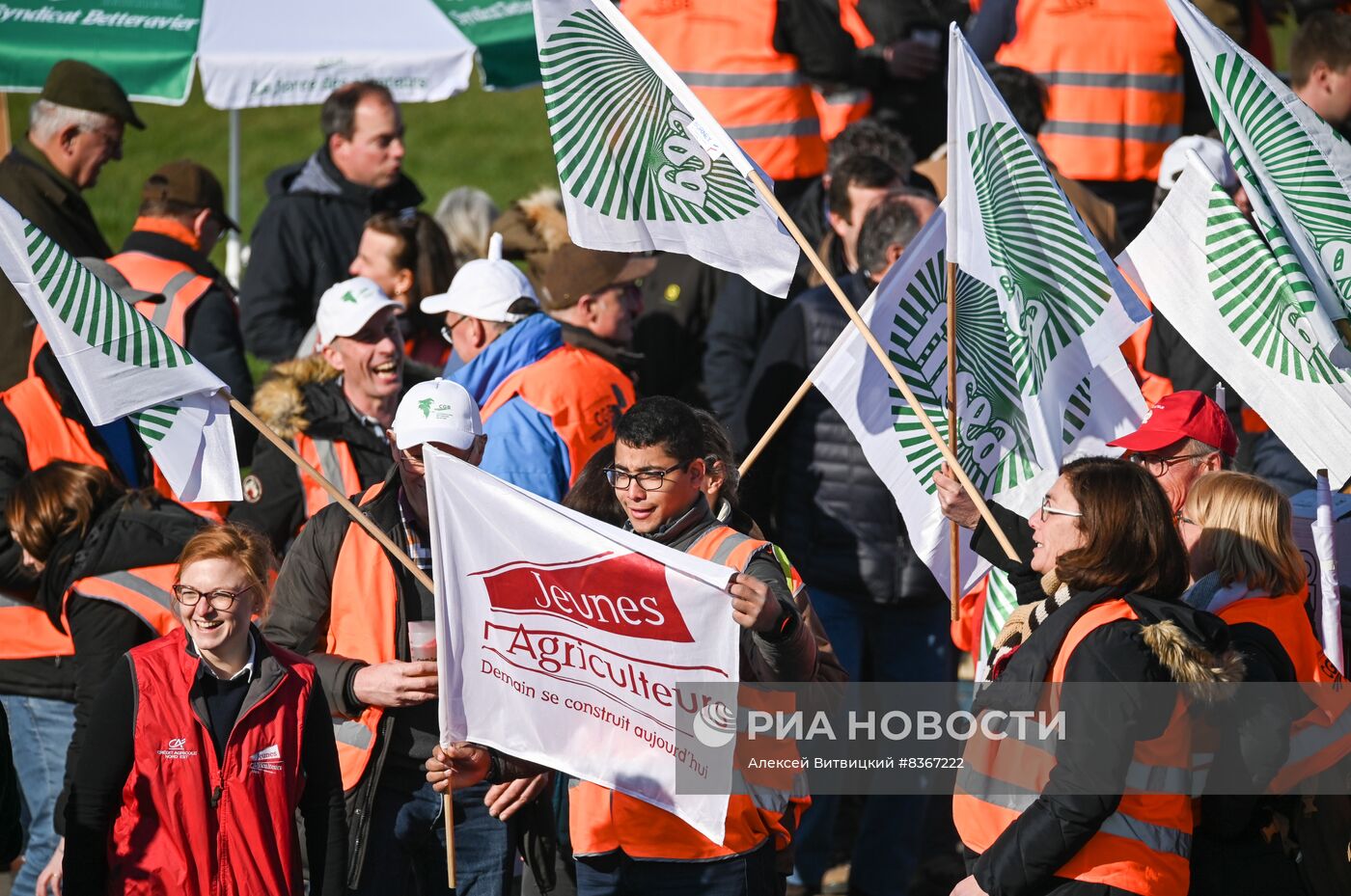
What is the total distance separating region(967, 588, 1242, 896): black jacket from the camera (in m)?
3.94

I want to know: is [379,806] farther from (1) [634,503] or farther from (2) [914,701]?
(2) [914,701]

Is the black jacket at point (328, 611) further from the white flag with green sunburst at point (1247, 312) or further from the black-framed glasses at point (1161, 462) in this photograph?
A: the white flag with green sunburst at point (1247, 312)

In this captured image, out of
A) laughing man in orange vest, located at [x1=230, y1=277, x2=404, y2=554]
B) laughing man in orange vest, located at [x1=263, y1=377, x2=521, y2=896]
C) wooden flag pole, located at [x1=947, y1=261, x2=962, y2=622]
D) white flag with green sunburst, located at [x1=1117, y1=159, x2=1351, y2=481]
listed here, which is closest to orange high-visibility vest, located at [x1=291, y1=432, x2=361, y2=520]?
laughing man in orange vest, located at [x1=230, y1=277, x2=404, y2=554]

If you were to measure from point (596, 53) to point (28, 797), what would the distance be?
2994mm

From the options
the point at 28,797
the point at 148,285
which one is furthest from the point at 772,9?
the point at 28,797

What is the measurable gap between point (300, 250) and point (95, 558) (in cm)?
277

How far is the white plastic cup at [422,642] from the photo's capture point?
4.75m

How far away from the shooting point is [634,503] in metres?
4.53

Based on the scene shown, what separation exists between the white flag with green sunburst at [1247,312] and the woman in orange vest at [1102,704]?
105 cm

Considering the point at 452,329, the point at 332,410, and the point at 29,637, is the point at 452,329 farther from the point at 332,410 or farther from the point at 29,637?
the point at 29,637

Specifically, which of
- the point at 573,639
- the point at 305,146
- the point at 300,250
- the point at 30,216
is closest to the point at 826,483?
the point at 573,639

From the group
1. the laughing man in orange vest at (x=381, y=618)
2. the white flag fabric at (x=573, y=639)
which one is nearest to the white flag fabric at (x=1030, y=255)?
the white flag fabric at (x=573, y=639)

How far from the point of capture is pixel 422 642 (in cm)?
475

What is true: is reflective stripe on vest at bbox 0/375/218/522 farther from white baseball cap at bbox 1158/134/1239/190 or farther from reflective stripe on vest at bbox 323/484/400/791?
white baseball cap at bbox 1158/134/1239/190
